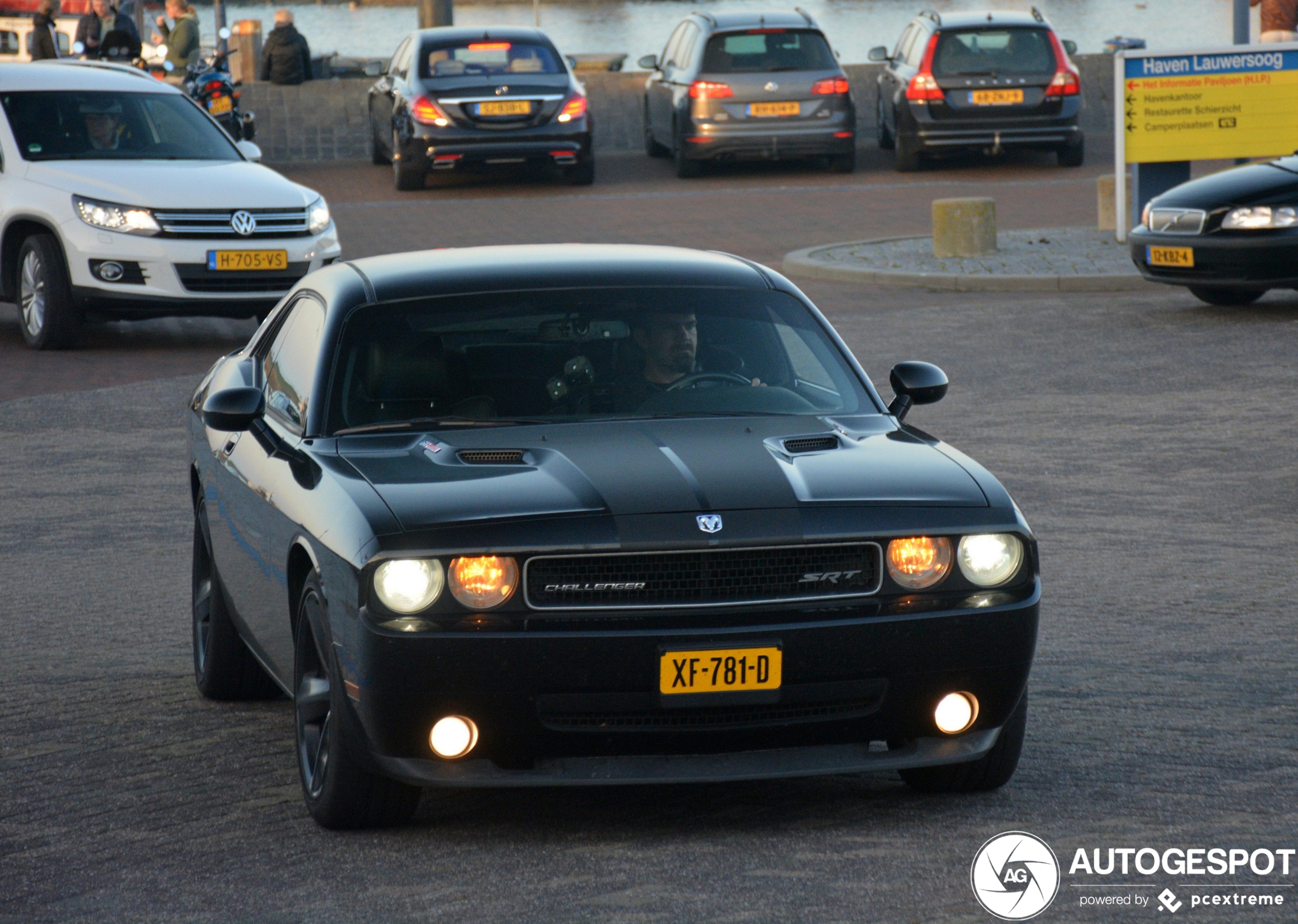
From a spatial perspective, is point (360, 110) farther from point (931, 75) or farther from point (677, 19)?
point (677, 19)

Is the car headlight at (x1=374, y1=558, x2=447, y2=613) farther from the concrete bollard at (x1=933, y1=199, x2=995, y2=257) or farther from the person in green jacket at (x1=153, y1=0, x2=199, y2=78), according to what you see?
the person in green jacket at (x1=153, y1=0, x2=199, y2=78)

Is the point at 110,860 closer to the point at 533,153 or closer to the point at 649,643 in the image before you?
the point at 649,643

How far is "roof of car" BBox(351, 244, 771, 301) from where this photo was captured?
587 centimetres

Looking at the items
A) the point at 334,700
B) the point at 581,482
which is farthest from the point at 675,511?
the point at 334,700

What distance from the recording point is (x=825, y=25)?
7994 cm

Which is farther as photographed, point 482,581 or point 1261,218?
point 1261,218

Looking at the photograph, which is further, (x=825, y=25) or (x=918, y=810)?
(x=825, y=25)

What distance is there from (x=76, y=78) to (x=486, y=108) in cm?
923

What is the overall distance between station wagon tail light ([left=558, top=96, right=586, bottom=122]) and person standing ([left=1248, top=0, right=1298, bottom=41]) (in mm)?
8589

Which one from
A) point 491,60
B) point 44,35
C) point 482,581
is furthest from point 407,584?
point 44,35

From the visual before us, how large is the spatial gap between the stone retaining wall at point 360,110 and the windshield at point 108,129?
1335 cm

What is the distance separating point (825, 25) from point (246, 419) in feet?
250

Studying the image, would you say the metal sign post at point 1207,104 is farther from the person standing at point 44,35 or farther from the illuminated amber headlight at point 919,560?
the person standing at point 44,35

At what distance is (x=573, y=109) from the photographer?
82.4 feet
